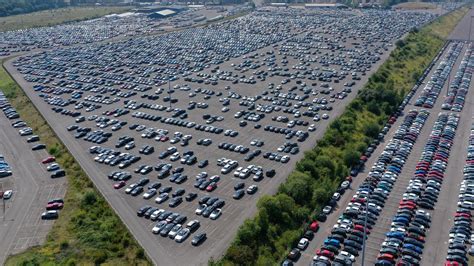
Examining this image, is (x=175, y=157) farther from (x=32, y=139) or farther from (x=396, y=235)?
(x=396, y=235)

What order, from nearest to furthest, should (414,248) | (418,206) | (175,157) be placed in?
1. (414,248)
2. (418,206)
3. (175,157)

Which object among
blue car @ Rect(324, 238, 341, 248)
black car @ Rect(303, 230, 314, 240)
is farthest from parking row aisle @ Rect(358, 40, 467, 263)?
black car @ Rect(303, 230, 314, 240)

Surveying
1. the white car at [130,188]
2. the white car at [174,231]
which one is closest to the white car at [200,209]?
the white car at [174,231]

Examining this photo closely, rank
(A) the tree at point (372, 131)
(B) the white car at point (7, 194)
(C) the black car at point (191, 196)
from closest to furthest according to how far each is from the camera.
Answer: (C) the black car at point (191, 196), (B) the white car at point (7, 194), (A) the tree at point (372, 131)

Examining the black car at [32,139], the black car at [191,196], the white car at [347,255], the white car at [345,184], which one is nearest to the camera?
the white car at [347,255]

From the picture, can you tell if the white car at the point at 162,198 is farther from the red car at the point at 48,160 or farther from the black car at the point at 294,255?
the red car at the point at 48,160

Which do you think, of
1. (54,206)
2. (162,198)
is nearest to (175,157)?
(162,198)

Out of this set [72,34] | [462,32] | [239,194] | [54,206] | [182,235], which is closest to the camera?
[182,235]
